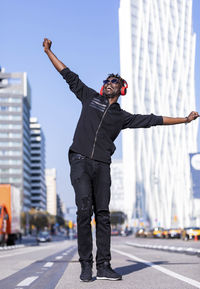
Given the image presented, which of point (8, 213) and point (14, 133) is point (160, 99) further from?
point (8, 213)

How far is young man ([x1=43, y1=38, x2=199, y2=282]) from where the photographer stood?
19.6ft

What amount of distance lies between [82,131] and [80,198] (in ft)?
2.30

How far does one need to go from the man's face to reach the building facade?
385 ft

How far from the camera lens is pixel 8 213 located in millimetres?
30938

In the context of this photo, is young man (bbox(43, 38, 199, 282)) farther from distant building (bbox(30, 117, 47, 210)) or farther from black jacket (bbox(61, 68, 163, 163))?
distant building (bbox(30, 117, 47, 210))

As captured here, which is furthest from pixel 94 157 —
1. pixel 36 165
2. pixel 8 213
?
pixel 36 165

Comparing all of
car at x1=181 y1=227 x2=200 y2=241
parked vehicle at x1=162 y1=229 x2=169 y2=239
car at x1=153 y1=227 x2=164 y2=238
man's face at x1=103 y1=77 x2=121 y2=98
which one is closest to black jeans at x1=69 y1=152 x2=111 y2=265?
man's face at x1=103 y1=77 x2=121 y2=98

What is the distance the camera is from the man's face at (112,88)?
6.28 metres

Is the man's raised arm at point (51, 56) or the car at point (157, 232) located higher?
the man's raised arm at point (51, 56)

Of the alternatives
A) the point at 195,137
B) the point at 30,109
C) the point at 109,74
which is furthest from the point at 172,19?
the point at 109,74

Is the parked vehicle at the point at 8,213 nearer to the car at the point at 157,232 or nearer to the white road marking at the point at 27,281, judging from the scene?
the white road marking at the point at 27,281

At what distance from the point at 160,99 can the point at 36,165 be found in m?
64.9

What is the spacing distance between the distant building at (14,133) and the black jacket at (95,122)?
142 meters

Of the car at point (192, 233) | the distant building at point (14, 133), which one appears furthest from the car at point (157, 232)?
the distant building at point (14, 133)
